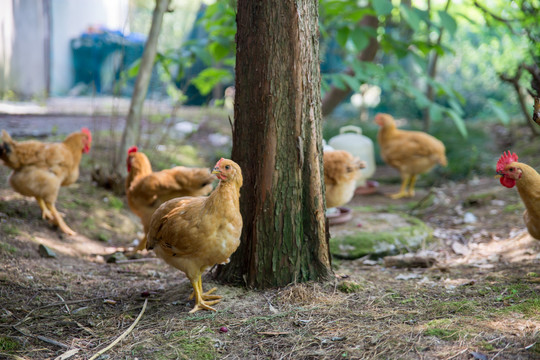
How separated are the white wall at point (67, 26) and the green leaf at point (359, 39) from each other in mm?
11276

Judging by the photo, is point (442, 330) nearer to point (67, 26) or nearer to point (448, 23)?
point (448, 23)

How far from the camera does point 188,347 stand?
8.41 ft

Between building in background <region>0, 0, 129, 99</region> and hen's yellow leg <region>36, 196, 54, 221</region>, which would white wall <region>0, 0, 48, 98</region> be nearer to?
building in background <region>0, 0, 129, 99</region>

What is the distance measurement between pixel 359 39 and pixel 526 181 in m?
2.72

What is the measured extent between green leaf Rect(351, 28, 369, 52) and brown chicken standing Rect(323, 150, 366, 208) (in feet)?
4.33

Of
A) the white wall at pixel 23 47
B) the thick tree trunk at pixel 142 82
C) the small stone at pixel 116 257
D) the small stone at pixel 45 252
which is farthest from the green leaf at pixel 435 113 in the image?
the white wall at pixel 23 47

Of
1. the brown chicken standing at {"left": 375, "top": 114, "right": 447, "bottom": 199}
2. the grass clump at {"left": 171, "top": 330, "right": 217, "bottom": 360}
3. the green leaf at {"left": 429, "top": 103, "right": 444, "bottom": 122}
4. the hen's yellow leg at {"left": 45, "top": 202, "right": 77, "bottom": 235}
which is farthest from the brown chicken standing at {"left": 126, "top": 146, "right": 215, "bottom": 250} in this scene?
the brown chicken standing at {"left": 375, "top": 114, "right": 447, "bottom": 199}

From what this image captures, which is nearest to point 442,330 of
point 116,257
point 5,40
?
point 116,257

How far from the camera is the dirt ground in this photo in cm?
253

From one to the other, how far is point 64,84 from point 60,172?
12803mm

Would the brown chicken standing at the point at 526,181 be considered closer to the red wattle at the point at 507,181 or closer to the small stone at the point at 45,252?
the red wattle at the point at 507,181

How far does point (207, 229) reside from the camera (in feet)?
9.68

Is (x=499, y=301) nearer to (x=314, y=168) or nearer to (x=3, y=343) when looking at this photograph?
(x=314, y=168)

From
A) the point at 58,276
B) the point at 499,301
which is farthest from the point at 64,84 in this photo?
the point at 499,301
